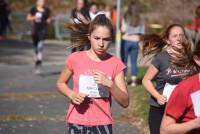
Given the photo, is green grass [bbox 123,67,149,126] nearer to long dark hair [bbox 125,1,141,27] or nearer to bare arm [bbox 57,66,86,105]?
long dark hair [bbox 125,1,141,27]

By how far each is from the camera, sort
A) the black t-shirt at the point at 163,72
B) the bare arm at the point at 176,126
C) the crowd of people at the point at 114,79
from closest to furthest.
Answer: the bare arm at the point at 176,126 < the crowd of people at the point at 114,79 < the black t-shirt at the point at 163,72

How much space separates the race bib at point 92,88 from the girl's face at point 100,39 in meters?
0.24

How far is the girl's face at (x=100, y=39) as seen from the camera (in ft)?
17.7

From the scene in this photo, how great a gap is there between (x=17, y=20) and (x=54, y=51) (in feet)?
29.8

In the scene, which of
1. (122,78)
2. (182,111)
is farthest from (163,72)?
(182,111)

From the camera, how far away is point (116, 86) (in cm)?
516

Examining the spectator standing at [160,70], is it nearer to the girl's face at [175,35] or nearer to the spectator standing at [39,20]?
the girl's face at [175,35]

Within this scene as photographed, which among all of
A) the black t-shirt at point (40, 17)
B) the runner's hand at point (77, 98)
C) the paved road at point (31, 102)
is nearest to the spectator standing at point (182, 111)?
the runner's hand at point (77, 98)

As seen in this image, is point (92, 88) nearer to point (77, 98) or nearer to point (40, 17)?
point (77, 98)

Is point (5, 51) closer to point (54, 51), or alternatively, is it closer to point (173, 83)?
point (54, 51)

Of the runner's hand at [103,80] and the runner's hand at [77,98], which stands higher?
the runner's hand at [103,80]

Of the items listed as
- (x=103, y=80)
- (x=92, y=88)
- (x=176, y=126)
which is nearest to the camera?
(x=176, y=126)

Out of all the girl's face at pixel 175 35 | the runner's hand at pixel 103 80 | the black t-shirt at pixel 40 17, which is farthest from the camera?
the black t-shirt at pixel 40 17

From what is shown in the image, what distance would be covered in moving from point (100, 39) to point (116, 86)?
0.48 m
